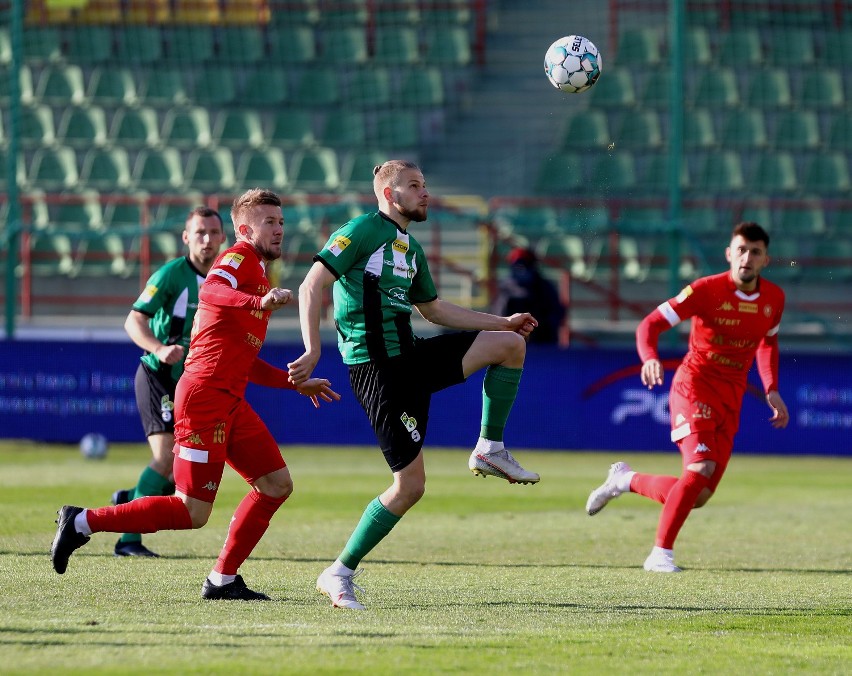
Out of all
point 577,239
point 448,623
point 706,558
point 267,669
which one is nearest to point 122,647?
point 267,669

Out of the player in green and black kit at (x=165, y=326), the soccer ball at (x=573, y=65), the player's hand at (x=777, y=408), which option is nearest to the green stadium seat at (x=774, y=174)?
the soccer ball at (x=573, y=65)

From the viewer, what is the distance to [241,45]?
2209 centimetres

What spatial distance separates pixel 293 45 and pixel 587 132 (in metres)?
4.84

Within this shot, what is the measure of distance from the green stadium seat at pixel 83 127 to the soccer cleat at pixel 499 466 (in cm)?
1593

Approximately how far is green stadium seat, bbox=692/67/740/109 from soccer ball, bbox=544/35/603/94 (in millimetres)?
12281

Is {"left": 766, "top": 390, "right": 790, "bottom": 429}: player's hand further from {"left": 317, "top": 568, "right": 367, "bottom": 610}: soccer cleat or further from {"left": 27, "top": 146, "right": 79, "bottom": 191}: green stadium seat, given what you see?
{"left": 27, "top": 146, "right": 79, "bottom": 191}: green stadium seat

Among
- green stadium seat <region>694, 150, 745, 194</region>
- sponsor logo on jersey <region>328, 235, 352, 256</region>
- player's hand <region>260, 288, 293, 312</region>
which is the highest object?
sponsor logo on jersey <region>328, 235, 352, 256</region>

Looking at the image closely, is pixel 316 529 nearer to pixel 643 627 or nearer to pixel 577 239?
pixel 643 627

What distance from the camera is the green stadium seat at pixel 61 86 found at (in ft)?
71.5

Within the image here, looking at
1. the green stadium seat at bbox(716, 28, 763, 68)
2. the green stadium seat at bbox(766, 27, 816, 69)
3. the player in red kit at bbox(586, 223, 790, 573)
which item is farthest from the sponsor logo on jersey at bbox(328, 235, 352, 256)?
the green stadium seat at bbox(766, 27, 816, 69)

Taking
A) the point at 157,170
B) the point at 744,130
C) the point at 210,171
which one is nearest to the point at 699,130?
the point at 744,130

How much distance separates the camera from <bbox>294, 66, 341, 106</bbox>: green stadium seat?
21922mm

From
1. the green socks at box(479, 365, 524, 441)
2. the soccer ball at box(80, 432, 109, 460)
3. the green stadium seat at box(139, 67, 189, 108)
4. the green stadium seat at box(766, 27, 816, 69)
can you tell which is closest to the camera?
the green socks at box(479, 365, 524, 441)

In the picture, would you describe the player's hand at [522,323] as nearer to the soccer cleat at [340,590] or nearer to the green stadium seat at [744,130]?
the soccer cleat at [340,590]
